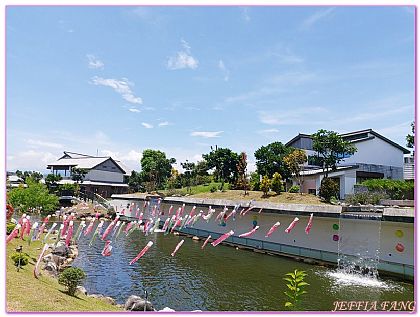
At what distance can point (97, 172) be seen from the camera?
149 ft

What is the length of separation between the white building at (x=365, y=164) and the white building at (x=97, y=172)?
26.7 m

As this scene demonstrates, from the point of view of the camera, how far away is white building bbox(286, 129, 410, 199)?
24466 mm

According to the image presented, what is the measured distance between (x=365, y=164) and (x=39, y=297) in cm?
2537

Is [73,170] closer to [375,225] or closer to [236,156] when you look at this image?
[236,156]

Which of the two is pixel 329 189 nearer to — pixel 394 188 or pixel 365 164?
pixel 394 188

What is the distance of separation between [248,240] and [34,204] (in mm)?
16076

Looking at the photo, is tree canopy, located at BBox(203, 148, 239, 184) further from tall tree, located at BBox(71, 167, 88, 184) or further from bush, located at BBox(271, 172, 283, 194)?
tall tree, located at BBox(71, 167, 88, 184)

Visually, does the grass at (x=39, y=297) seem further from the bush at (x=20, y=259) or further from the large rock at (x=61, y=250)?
the large rock at (x=61, y=250)

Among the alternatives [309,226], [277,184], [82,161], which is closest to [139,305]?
[309,226]

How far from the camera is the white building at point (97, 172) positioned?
1737 inches

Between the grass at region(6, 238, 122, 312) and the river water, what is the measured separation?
1.50 meters

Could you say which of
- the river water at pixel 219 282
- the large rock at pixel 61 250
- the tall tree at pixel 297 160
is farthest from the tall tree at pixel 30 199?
the tall tree at pixel 297 160

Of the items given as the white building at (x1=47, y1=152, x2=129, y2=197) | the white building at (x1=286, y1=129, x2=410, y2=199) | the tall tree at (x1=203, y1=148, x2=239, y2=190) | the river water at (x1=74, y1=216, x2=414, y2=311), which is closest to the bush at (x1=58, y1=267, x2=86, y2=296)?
the river water at (x1=74, y1=216, x2=414, y2=311)

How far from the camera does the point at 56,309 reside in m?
7.20
